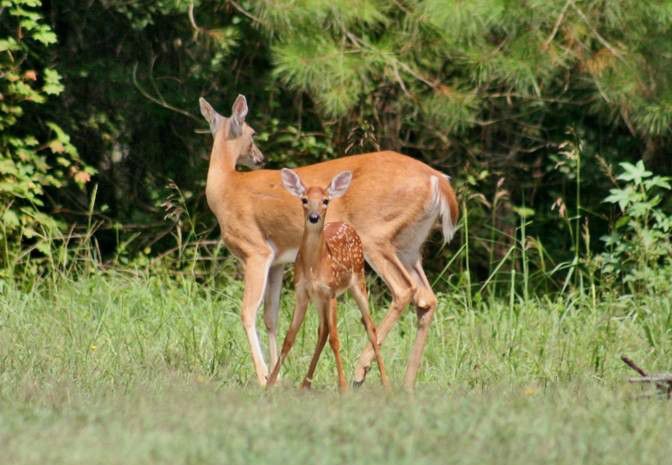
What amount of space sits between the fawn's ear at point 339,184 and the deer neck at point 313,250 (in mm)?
279

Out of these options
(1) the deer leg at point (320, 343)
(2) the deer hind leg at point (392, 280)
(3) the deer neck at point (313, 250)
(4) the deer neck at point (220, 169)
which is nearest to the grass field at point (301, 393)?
(1) the deer leg at point (320, 343)

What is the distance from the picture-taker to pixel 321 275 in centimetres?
624

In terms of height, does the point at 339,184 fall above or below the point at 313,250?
above

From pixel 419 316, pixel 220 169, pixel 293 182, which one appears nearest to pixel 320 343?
pixel 293 182

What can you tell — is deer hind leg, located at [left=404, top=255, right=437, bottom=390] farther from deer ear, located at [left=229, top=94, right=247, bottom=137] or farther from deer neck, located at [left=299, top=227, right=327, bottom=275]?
deer ear, located at [left=229, top=94, right=247, bottom=137]

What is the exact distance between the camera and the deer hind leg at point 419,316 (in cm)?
694

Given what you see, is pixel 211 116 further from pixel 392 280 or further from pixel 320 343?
pixel 320 343

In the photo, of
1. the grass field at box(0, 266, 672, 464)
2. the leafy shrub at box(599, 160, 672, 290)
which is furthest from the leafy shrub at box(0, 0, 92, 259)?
the leafy shrub at box(599, 160, 672, 290)

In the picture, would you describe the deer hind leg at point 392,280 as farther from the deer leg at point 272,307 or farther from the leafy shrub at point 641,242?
the leafy shrub at point 641,242

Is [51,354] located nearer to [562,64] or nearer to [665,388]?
[665,388]

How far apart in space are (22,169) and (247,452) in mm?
6497

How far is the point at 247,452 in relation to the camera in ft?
15.2

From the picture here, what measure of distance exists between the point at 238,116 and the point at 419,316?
193cm

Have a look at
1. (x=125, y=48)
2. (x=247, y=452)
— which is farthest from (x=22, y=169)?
(x=247, y=452)
